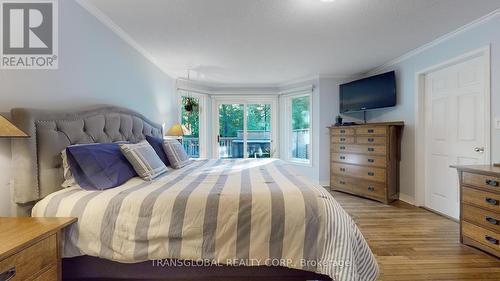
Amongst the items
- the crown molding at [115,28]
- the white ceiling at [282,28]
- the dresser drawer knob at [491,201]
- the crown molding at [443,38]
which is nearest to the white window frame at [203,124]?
the white ceiling at [282,28]

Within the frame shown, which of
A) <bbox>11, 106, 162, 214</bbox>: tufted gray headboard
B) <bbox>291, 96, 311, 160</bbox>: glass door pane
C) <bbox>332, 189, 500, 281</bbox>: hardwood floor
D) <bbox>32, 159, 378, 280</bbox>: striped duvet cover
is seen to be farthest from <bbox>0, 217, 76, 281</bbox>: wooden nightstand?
<bbox>291, 96, 311, 160</bbox>: glass door pane

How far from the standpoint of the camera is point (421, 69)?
3.34 metres

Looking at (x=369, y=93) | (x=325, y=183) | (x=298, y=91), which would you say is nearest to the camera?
(x=369, y=93)

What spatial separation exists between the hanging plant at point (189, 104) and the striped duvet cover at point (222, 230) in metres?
3.67

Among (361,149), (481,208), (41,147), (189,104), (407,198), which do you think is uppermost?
(189,104)

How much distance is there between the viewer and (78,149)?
1609mm

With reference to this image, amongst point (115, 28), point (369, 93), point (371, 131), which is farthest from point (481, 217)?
point (115, 28)

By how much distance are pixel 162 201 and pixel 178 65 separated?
3.08 metres

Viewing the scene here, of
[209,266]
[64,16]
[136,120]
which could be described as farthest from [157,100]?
[209,266]

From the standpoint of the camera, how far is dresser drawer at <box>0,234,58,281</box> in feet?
3.20

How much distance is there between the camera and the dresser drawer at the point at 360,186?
3646mm

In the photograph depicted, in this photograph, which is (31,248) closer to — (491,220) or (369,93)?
(491,220)

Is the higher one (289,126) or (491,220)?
(289,126)

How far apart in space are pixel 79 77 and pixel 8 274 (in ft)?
5.18
